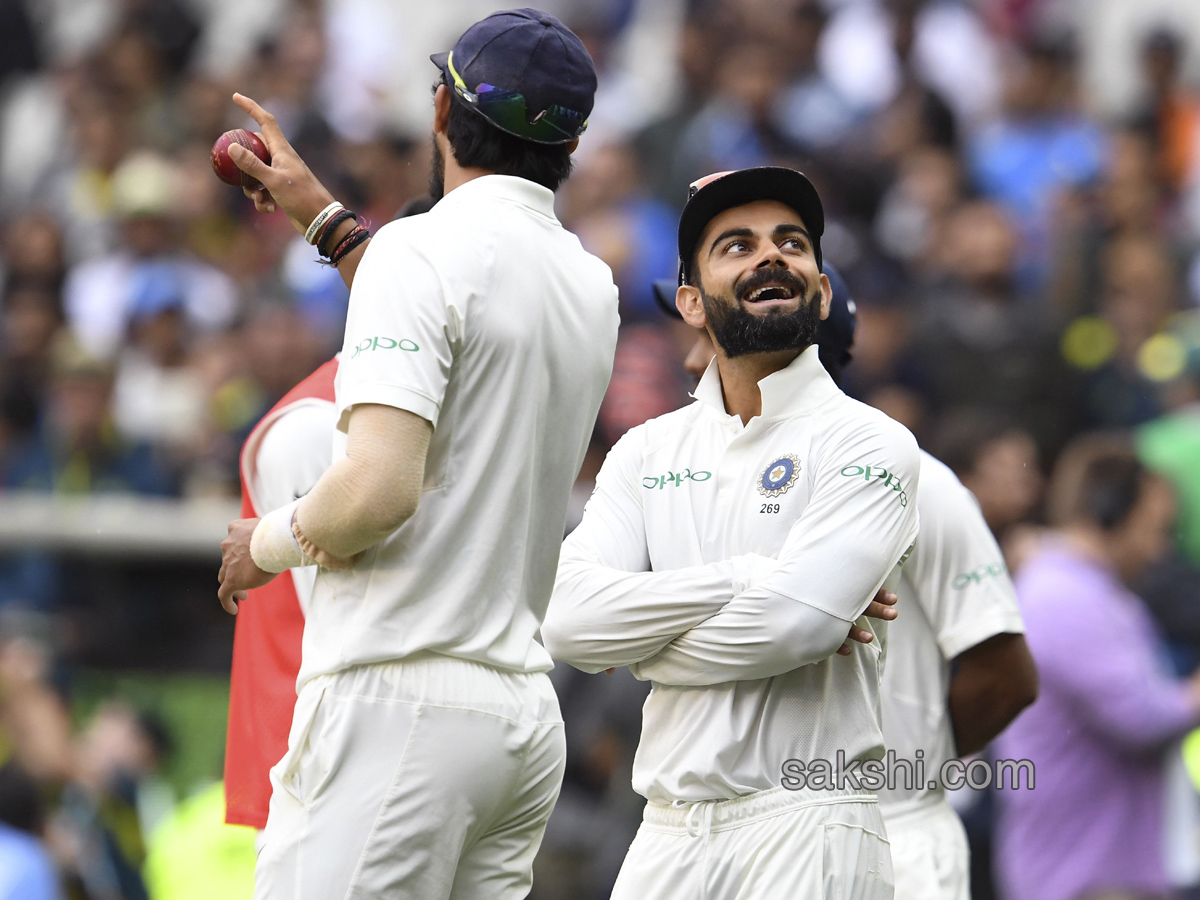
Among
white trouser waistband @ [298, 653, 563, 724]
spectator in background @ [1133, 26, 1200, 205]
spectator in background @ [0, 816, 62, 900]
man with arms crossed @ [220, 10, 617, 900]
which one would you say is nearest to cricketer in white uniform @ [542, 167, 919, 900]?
man with arms crossed @ [220, 10, 617, 900]

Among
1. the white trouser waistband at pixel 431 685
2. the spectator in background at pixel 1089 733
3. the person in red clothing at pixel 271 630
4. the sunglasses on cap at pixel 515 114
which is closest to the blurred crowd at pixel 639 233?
the spectator in background at pixel 1089 733

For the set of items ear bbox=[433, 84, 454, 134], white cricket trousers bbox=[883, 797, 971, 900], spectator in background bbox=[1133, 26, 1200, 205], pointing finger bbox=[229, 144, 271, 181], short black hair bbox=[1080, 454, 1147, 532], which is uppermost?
spectator in background bbox=[1133, 26, 1200, 205]

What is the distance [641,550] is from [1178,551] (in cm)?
441

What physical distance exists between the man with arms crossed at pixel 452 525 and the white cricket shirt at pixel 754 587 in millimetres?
396

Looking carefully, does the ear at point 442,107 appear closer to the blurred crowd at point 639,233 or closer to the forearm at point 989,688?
the forearm at point 989,688

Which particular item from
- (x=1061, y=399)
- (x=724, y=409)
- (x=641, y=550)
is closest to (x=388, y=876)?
(x=641, y=550)

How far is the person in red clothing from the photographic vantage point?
432cm

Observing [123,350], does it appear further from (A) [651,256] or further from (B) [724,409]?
(B) [724,409]

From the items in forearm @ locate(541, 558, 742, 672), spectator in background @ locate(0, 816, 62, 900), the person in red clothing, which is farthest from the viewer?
spectator in background @ locate(0, 816, 62, 900)

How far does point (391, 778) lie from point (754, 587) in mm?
954

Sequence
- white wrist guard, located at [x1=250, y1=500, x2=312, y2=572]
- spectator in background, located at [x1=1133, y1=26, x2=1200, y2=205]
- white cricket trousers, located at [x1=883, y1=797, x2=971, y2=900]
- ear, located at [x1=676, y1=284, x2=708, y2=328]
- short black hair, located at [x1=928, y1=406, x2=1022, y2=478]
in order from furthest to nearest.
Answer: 1. spectator in background, located at [x1=1133, y1=26, x2=1200, y2=205]
2. short black hair, located at [x1=928, y1=406, x2=1022, y2=478]
3. white cricket trousers, located at [x1=883, y1=797, x2=971, y2=900]
4. ear, located at [x1=676, y1=284, x2=708, y2=328]
5. white wrist guard, located at [x1=250, y1=500, x2=312, y2=572]

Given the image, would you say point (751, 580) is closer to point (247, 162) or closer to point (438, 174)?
point (438, 174)

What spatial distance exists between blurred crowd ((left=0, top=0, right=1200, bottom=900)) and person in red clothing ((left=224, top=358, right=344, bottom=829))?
6.96 feet

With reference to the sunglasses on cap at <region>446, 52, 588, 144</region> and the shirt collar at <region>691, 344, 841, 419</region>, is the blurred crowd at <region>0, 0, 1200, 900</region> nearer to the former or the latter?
the shirt collar at <region>691, 344, 841, 419</region>
